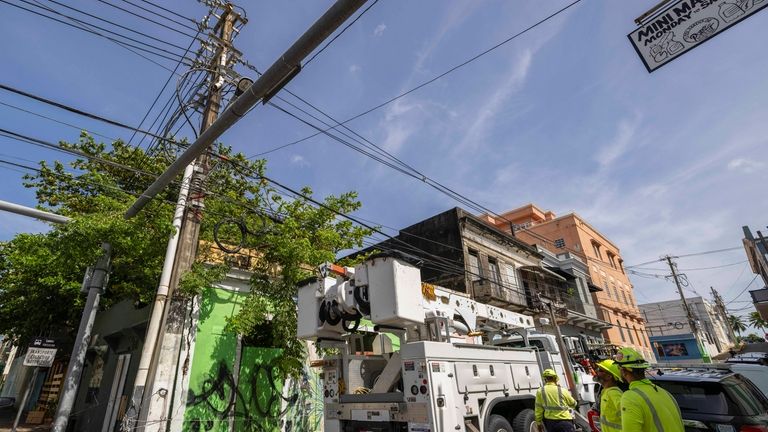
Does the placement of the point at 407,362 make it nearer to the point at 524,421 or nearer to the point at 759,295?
the point at 524,421

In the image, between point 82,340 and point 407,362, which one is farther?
point 82,340

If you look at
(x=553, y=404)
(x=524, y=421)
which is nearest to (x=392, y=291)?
(x=553, y=404)

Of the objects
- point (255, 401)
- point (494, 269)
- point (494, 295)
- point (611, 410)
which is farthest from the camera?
point (494, 269)

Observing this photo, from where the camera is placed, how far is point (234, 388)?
10703 millimetres

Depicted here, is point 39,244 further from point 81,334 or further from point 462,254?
point 462,254

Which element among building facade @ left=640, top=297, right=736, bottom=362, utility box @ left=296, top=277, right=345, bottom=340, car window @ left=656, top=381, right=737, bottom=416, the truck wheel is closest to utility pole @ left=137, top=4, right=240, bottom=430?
utility box @ left=296, top=277, right=345, bottom=340

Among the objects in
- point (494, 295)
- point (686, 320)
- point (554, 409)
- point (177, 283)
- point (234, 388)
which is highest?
point (686, 320)

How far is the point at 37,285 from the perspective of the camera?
13156mm

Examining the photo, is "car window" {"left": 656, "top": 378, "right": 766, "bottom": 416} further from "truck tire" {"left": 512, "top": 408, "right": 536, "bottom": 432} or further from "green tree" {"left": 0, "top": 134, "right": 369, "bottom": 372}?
"green tree" {"left": 0, "top": 134, "right": 369, "bottom": 372}

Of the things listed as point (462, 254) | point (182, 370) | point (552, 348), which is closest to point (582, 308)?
point (462, 254)

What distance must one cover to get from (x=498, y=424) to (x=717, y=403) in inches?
110

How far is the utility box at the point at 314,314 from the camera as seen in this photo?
6.36 metres

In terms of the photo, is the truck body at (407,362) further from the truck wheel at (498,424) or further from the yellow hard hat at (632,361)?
the yellow hard hat at (632,361)

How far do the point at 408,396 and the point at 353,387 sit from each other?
4.79 feet
